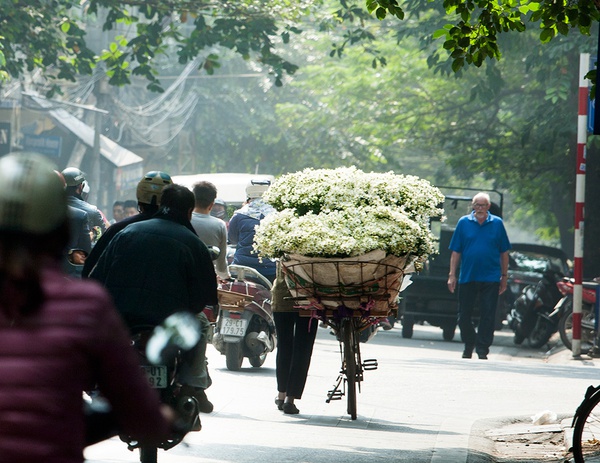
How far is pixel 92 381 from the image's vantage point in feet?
9.23

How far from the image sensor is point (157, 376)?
642 cm

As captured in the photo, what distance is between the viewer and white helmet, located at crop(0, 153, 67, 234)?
8.93 ft

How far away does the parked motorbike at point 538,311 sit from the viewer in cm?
1947

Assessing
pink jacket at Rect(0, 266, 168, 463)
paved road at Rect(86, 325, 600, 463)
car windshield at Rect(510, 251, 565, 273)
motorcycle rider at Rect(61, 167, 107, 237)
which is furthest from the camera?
car windshield at Rect(510, 251, 565, 273)

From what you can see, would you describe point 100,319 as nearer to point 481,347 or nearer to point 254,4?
point 481,347

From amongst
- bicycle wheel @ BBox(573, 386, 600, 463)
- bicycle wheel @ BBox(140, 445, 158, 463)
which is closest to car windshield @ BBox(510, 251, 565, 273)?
bicycle wheel @ BBox(573, 386, 600, 463)

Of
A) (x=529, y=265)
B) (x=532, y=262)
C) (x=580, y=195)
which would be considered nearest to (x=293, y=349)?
(x=580, y=195)

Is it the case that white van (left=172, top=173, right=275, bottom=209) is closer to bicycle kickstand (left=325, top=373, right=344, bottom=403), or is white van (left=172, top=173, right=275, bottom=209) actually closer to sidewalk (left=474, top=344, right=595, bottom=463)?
bicycle kickstand (left=325, top=373, right=344, bottom=403)

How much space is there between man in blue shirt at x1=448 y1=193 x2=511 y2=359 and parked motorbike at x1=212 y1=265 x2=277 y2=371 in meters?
3.45

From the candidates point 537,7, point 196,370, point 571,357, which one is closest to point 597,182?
point 571,357

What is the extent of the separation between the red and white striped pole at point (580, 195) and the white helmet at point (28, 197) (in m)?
12.6

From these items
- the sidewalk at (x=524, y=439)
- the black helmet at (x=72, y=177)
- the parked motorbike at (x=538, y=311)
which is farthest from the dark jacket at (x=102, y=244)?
the parked motorbike at (x=538, y=311)

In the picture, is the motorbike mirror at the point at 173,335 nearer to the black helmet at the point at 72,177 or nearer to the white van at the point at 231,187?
the black helmet at the point at 72,177

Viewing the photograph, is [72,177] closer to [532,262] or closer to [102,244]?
[102,244]
